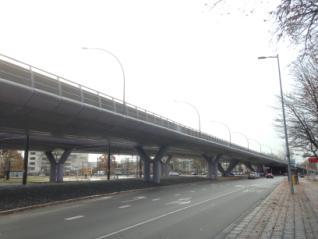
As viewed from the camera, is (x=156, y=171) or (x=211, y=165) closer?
(x=156, y=171)

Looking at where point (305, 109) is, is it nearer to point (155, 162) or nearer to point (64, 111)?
point (64, 111)

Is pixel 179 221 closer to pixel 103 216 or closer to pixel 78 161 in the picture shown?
pixel 103 216

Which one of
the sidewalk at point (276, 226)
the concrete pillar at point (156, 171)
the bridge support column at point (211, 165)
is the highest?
the bridge support column at point (211, 165)

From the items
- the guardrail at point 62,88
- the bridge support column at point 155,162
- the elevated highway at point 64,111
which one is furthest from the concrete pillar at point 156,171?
the guardrail at point 62,88

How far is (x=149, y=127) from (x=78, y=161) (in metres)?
162

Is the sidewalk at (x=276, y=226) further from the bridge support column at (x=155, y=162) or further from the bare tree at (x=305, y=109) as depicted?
the bridge support column at (x=155, y=162)

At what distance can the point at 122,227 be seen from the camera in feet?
42.8

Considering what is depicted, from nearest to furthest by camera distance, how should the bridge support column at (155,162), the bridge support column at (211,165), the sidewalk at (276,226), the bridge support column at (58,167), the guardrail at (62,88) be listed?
the sidewalk at (276,226), the guardrail at (62,88), the bridge support column at (155,162), the bridge support column at (58,167), the bridge support column at (211,165)

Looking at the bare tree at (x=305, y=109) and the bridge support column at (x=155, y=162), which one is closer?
the bare tree at (x=305, y=109)

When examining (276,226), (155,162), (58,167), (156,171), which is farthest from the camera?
(58,167)

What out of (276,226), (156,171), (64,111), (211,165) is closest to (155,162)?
(156,171)

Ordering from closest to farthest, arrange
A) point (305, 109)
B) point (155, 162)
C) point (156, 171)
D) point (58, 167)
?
point (305, 109) < point (156, 171) < point (155, 162) < point (58, 167)

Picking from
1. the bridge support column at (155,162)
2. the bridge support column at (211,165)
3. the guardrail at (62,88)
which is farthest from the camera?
the bridge support column at (211,165)

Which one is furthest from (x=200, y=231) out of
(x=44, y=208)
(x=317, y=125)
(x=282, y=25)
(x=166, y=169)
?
(x=166, y=169)
